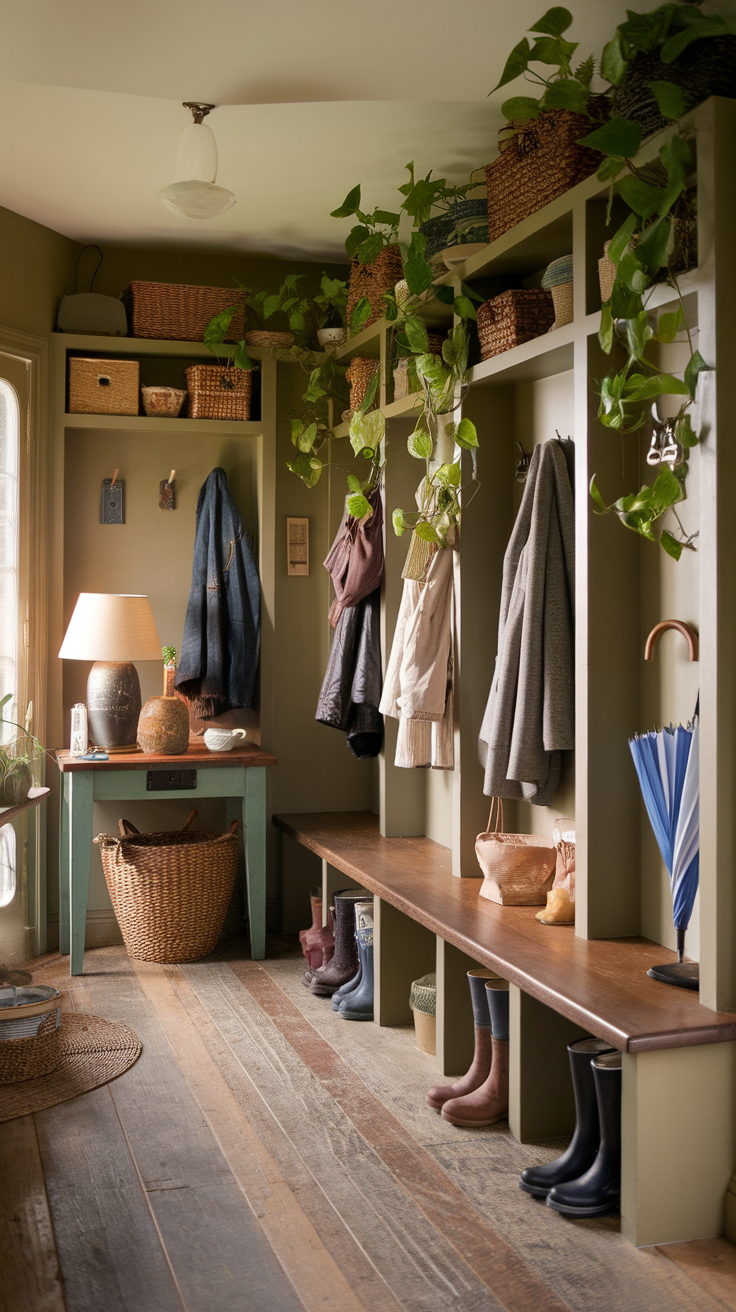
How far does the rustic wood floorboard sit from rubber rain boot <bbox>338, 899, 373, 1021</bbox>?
3.80 ft

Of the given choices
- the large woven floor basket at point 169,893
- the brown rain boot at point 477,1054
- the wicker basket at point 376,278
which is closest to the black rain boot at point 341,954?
the large woven floor basket at point 169,893

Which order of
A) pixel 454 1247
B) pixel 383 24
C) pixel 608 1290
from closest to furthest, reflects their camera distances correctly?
1. pixel 608 1290
2. pixel 454 1247
3. pixel 383 24

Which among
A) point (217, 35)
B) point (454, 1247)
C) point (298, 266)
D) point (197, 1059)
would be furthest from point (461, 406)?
point (454, 1247)

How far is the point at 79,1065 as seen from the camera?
3371mm

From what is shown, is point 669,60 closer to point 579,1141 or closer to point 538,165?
point 538,165

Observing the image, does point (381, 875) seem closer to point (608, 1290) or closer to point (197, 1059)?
point (197, 1059)

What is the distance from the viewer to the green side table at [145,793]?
13.9 feet

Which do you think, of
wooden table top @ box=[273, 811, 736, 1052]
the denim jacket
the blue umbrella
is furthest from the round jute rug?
the blue umbrella

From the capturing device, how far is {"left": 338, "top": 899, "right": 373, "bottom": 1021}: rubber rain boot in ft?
12.5

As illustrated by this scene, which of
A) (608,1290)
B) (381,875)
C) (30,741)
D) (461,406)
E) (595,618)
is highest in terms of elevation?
(461,406)

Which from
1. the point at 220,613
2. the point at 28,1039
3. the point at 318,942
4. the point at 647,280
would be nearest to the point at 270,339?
the point at 220,613

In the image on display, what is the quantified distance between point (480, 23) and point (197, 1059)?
113 inches

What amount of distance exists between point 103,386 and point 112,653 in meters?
1.17

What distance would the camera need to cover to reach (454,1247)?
92.7 inches
